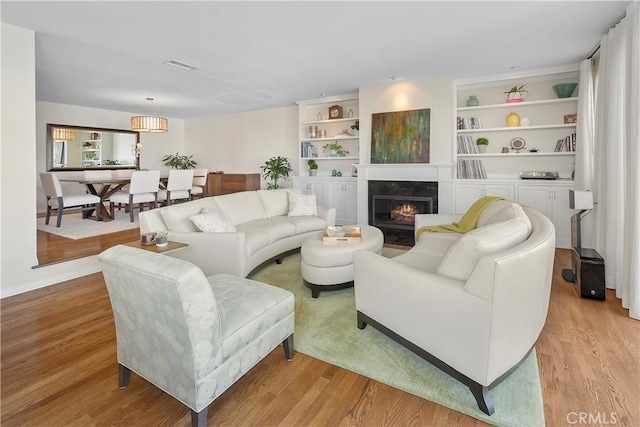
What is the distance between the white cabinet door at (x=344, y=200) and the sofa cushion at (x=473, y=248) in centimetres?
424

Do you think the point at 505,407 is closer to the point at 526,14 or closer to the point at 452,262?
the point at 452,262

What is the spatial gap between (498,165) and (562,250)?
1.50 m

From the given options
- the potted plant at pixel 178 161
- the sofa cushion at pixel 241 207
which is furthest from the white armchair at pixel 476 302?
the potted plant at pixel 178 161

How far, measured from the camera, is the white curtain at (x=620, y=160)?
8.13 ft

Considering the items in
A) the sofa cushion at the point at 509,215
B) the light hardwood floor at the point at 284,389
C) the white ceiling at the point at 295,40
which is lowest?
the light hardwood floor at the point at 284,389

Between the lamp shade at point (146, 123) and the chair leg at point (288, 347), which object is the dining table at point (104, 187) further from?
the chair leg at point (288, 347)

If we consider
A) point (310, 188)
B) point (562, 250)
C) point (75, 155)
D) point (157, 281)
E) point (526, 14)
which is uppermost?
point (526, 14)

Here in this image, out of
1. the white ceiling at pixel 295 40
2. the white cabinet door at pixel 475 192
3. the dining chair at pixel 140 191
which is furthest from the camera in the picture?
the dining chair at pixel 140 191

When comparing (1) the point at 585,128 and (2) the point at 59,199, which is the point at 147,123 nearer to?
(2) the point at 59,199

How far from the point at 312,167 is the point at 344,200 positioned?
95 cm

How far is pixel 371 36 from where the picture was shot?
3297 mm

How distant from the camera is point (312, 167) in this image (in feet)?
21.1

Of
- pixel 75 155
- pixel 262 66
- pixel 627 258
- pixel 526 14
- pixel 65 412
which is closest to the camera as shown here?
pixel 65 412

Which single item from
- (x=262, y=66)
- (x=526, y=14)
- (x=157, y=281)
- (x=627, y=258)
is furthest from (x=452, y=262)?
(x=262, y=66)
